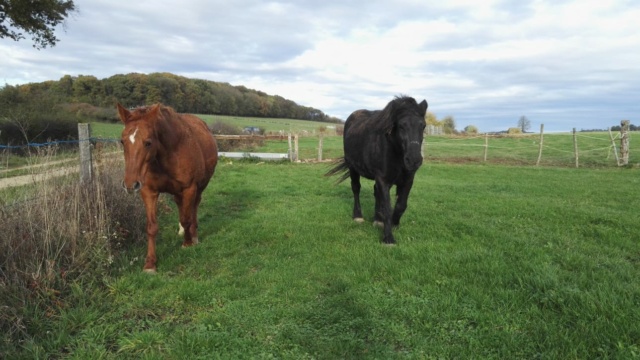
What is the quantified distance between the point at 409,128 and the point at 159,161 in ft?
10.9

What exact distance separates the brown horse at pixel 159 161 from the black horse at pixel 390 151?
2.77 metres

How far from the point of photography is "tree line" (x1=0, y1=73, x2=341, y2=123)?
24.4m

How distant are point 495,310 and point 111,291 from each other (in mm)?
3731

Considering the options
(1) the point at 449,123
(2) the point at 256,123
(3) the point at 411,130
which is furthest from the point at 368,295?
(1) the point at 449,123

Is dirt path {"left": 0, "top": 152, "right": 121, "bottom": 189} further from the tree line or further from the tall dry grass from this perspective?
the tree line

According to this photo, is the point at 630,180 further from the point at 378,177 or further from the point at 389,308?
the point at 389,308

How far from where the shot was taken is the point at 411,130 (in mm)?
5047

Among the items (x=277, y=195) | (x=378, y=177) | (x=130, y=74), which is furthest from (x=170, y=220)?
(x=130, y=74)

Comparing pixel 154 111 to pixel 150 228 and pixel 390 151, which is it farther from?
pixel 390 151

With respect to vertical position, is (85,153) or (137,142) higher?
(137,142)

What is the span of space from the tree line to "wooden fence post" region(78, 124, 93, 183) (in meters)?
18.6

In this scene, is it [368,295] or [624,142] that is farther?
[624,142]

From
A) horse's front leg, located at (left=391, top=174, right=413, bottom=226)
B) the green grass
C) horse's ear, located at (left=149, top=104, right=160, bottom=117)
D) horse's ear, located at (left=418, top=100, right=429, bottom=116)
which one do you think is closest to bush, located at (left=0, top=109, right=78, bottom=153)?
the green grass

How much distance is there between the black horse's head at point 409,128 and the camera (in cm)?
494
